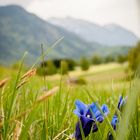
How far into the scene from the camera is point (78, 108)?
2.98 ft

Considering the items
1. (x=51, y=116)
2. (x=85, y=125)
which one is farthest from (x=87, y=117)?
(x=51, y=116)

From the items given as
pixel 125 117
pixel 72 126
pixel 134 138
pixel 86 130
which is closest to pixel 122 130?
pixel 125 117

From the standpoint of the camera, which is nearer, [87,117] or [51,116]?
[87,117]

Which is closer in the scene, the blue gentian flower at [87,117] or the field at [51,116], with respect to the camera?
the field at [51,116]

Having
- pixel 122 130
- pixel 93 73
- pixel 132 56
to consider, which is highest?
pixel 122 130

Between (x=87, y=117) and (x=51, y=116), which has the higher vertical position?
(x=87, y=117)

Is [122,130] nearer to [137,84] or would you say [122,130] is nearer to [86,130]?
[137,84]

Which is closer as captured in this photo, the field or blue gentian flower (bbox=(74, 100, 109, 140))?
the field

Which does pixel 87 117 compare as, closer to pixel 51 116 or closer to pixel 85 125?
pixel 85 125

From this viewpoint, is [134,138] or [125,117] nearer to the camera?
[125,117]

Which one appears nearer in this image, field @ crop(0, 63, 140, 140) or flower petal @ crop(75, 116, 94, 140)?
field @ crop(0, 63, 140, 140)

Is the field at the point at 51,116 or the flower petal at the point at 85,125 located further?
the flower petal at the point at 85,125

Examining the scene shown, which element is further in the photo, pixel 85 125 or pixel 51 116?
pixel 51 116

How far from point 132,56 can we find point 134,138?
2171 inches
